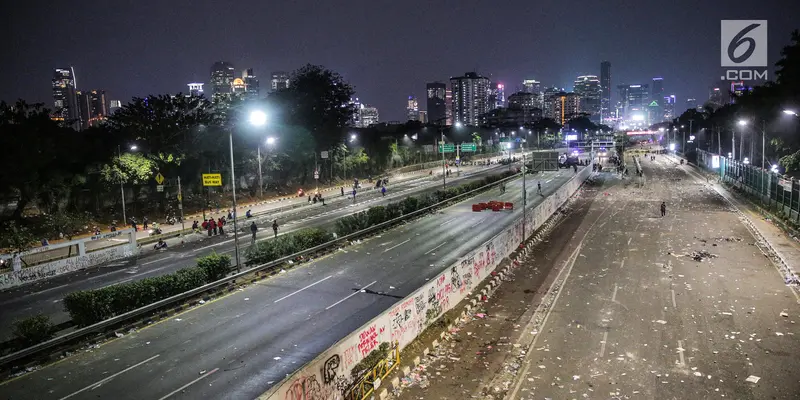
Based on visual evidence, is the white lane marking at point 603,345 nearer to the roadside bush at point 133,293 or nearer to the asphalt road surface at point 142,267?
the roadside bush at point 133,293

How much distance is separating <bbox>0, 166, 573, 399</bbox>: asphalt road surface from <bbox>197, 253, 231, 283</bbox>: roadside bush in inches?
62.5

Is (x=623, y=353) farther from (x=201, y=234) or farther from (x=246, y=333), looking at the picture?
(x=201, y=234)

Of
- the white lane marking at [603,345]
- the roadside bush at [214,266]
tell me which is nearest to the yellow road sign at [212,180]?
the roadside bush at [214,266]

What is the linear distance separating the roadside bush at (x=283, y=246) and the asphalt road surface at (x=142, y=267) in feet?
8.48

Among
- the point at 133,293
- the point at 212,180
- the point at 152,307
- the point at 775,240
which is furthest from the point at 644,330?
the point at 212,180

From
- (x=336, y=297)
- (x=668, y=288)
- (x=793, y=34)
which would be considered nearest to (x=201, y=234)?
(x=336, y=297)

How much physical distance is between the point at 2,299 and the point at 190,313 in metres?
12.1

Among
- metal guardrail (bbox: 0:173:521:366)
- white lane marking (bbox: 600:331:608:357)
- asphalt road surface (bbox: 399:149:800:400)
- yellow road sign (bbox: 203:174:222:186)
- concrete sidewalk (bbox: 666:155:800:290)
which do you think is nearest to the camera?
asphalt road surface (bbox: 399:149:800:400)

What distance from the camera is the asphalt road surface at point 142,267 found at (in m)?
23.1

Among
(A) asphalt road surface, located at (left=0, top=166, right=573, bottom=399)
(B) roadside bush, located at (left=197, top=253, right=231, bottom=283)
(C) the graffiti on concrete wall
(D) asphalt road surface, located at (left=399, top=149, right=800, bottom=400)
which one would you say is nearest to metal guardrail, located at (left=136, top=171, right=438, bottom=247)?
(C) the graffiti on concrete wall

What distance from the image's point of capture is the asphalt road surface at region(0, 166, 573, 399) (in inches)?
555

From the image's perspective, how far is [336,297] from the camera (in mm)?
22109

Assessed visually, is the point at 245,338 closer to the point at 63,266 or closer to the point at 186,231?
the point at 63,266

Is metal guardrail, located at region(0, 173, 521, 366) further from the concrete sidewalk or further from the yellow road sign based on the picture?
the concrete sidewalk
